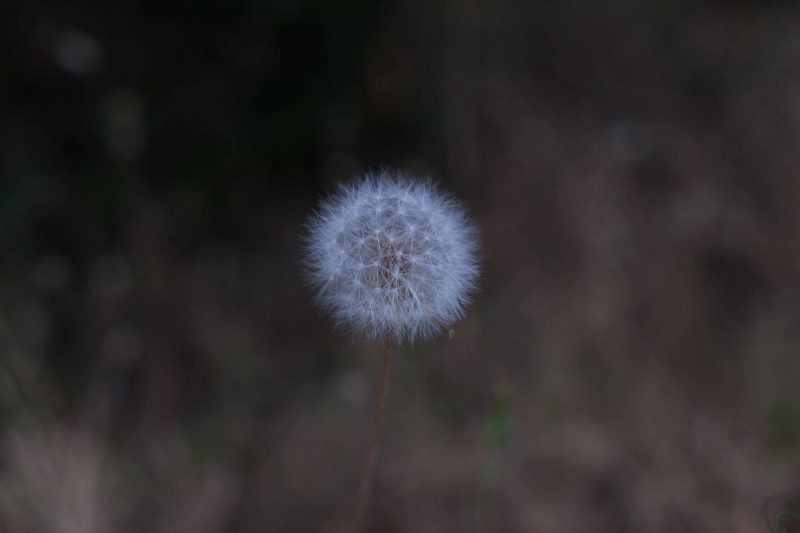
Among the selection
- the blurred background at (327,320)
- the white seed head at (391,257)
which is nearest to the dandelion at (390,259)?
the white seed head at (391,257)

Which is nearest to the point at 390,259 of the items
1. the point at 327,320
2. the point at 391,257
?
the point at 391,257

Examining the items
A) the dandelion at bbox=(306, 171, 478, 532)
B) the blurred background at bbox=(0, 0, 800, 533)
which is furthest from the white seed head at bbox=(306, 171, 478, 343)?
the blurred background at bbox=(0, 0, 800, 533)

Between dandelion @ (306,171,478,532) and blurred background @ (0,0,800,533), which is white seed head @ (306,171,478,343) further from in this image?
blurred background @ (0,0,800,533)

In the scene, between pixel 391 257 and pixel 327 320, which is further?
pixel 327 320

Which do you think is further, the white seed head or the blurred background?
the blurred background

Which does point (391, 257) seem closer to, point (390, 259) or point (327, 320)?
point (390, 259)

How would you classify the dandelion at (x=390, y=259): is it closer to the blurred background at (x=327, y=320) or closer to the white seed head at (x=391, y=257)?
the white seed head at (x=391, y=257)

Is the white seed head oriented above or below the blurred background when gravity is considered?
below

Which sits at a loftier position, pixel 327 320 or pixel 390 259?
pixel 327 320
